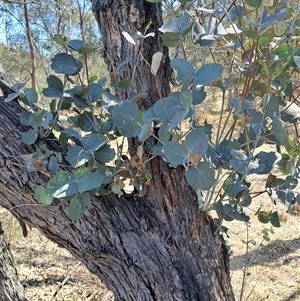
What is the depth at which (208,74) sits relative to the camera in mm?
512

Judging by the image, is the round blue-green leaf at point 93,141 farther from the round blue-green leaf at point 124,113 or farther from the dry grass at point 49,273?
the dry grass at point 49,273

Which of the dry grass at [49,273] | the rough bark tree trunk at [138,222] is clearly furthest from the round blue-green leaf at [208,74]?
the dry grass at [49,273]

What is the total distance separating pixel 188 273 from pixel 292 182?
1.07ft

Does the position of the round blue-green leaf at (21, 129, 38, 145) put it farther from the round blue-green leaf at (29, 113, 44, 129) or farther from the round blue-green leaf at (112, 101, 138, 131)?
the round blue-green leaf at (112, 101, 138, 131)

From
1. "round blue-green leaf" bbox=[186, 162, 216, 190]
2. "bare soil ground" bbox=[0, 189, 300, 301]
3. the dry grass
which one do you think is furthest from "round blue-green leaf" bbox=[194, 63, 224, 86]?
the dry grass

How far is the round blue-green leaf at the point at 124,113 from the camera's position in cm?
61

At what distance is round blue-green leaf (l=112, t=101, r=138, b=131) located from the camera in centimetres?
61

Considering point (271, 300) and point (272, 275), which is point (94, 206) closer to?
point (271, 300)

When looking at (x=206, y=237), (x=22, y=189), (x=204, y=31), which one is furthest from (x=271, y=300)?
(x=204, y=31)

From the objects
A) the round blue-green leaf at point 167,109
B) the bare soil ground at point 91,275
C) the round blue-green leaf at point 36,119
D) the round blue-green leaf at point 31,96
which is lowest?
the bare soil ground at point 91,275

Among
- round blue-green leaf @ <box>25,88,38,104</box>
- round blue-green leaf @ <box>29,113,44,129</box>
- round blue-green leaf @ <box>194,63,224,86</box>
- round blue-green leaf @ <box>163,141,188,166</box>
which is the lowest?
round blue-green leaf @ <box>163,141,188,166</box>

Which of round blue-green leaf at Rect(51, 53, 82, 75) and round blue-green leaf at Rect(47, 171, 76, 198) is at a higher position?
round blue-green leaf at Rect(51, 53, 82, 75)

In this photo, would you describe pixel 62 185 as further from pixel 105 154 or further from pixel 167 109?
pixel 167 109

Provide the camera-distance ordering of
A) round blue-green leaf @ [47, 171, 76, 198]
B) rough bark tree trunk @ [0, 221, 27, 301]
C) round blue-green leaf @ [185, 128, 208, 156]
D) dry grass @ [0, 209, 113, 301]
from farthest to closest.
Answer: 1. dry grass @ [0, 209, 113, 301]
2. rough bark tree trunk @ [0, 221, 27, 301]
3. round blue-green leaf @ [47, 171, 76, 198]
4. round blue-green leaf @ [185, 128, 208, 156]
